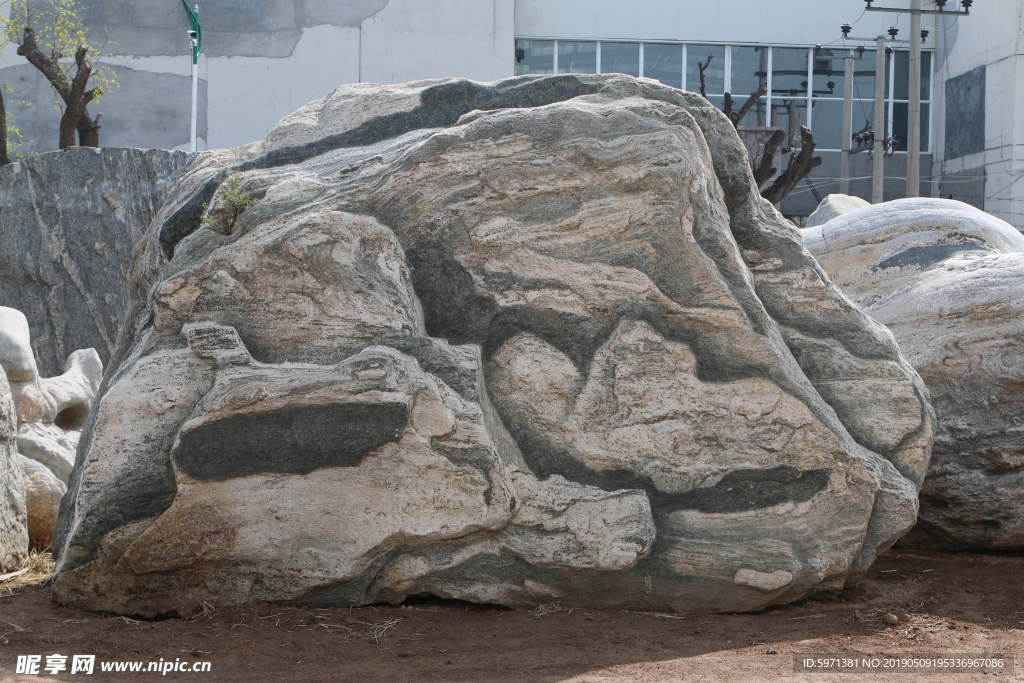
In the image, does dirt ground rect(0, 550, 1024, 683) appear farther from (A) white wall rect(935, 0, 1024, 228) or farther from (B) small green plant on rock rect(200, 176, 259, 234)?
(A) white wall rect(935, 0, 1024, 228)

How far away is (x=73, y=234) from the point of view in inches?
373

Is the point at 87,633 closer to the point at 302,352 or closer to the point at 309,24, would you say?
the point at 302,352

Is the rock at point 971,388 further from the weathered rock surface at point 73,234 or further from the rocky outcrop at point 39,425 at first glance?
the weathered rock surface at point 73,234

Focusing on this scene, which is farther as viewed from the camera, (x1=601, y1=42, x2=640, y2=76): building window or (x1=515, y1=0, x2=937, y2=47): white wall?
(x1=601, y1=42, x2=640, y2=76): building window

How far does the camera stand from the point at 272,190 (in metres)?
4.37

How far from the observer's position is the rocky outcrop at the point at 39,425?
5.26 metres

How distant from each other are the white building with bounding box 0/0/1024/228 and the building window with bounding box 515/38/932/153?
1.4 inches

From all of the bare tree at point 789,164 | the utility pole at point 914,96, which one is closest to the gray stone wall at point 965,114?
the utility pole at point 914,96

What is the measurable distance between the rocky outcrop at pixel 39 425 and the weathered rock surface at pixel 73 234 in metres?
3.54

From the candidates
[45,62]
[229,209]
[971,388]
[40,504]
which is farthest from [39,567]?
[45,62]

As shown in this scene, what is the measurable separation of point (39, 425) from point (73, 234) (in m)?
4.30

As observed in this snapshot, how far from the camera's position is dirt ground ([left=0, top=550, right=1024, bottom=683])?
3.30m

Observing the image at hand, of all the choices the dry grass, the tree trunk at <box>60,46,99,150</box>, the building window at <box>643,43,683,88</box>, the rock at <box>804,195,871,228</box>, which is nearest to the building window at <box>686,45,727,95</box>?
the building window at <box>643,43,683,88</box>

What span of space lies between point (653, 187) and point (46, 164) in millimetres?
7491
